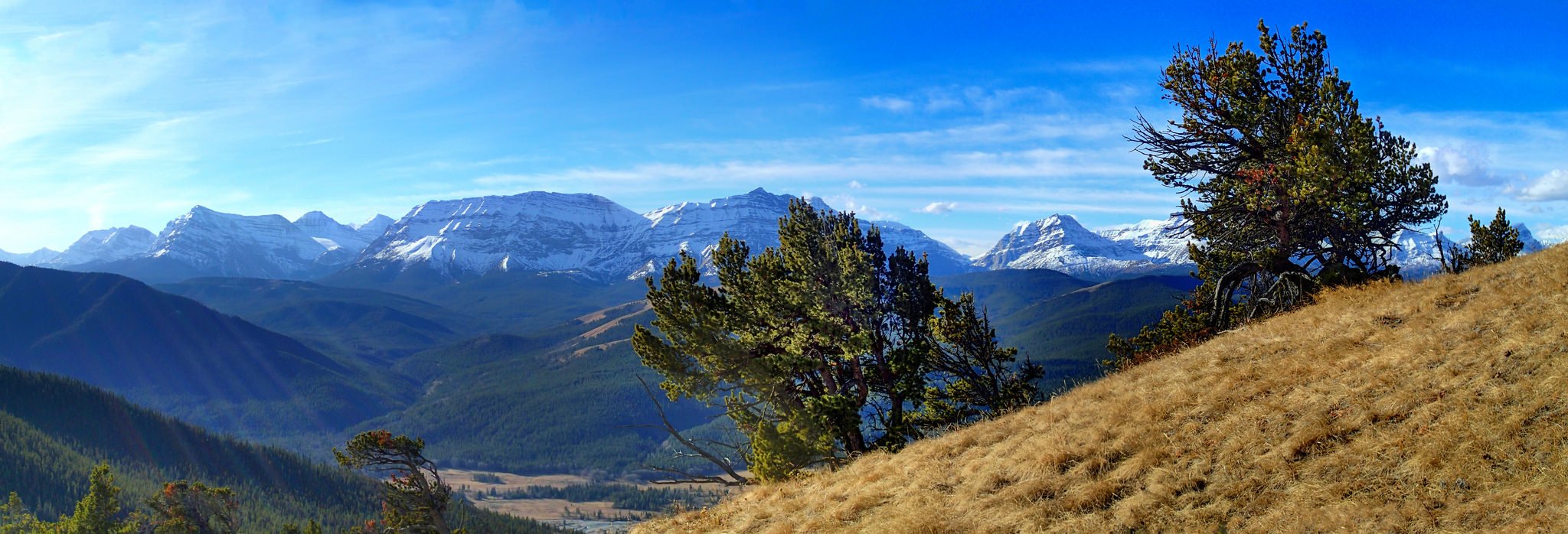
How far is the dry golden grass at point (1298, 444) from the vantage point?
924 cm

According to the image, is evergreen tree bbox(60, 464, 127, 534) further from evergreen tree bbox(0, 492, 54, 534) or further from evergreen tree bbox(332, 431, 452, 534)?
evergreen tree bbox(332, 431, 452, 534)

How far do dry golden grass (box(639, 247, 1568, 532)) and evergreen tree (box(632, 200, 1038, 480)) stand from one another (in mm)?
7244

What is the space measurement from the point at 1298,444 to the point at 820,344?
1684 cm

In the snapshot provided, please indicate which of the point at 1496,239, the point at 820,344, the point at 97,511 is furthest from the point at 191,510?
the point at 1496,239

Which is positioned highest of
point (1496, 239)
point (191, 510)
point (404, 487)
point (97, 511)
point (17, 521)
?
point (1496, 239)

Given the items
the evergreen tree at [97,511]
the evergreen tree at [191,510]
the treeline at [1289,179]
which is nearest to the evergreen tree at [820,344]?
the treeline at [1289,179]

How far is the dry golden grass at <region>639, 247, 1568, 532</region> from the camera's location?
924 cm

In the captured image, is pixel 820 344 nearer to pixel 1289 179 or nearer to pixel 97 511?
pixel 1289 179

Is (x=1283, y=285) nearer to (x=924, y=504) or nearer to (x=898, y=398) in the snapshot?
(x=898, y=398)

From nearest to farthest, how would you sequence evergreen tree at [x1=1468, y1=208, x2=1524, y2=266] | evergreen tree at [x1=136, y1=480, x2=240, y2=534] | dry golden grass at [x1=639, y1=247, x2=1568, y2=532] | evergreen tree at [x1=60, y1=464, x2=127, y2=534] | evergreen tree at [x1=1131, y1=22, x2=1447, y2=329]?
dry golden grass at [x1=639, y1=247, x2=1568, y2=532], evergreen tree at [x1=1131, y1=22, x2=1447, y2=329], evergreen tree at [x1=1468, y1=208, x2=1524, y2=266], evergreen tree at [x1=136, y1=480, x2=240, y2=534], evergreen tree at [x1=60, y1=464, x2=127, y2=534]

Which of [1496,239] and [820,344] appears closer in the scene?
[820,344]

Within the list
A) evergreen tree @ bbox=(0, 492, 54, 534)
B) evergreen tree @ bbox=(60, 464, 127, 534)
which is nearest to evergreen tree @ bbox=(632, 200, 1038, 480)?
evergreen tree @ bbox=(60, 464, 127, 534)

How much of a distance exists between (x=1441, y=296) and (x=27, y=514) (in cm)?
8644

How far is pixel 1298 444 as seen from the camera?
36.8ft
